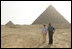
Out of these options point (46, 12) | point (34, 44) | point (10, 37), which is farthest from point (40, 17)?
point (34, 44)

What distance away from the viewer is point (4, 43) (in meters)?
18.2

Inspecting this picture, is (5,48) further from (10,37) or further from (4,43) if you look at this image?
(10,37)

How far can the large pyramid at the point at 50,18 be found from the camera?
44.3 metres

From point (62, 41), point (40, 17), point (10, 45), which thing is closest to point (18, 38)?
point (10, 45)

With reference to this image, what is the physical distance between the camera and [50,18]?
44.9 metres

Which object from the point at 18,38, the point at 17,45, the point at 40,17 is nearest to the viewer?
the point at 17,45

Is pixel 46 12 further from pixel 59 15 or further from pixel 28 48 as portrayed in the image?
pixel 28 48

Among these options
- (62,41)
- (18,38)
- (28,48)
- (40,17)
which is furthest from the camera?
(40,17)

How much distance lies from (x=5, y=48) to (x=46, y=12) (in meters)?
29.6

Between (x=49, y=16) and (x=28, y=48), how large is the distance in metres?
29.6

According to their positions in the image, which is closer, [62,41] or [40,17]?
[62,41]

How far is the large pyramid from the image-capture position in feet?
145

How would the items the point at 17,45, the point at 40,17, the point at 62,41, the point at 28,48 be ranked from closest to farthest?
the point at 28,48 → the point at 17,45 → the point at 62,41 → the point at 40,17

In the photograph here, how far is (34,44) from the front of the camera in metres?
17.5
